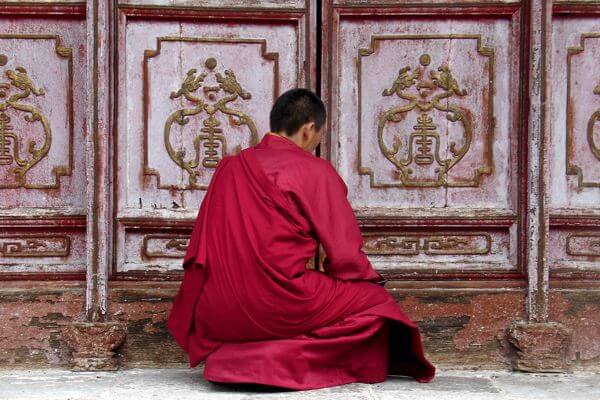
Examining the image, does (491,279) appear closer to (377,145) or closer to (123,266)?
(377,145)

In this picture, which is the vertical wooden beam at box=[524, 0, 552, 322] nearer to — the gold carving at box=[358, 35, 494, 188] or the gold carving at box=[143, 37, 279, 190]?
the gold carving at box=[358, 35, 494, 188]

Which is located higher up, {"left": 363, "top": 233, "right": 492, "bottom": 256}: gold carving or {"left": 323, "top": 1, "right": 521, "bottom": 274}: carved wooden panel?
{"left": 323, "top": 1, "right": 521, "bottom": 274}: carved wooden panel

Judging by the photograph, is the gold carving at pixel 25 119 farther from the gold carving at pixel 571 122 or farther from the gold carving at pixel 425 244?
the gold carving at pixel 571 122

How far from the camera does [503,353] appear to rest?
566 cm

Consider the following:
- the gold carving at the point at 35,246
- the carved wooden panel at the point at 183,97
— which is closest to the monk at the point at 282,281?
the carved wooden panel at the point at 183,97

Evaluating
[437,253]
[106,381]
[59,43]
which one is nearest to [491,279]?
[437,253]

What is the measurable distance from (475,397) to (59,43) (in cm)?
277

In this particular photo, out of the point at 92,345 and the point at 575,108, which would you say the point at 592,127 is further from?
the point at 92,345

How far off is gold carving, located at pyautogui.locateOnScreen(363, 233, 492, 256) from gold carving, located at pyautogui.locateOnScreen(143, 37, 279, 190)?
3.05 ft

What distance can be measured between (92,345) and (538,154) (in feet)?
8.08

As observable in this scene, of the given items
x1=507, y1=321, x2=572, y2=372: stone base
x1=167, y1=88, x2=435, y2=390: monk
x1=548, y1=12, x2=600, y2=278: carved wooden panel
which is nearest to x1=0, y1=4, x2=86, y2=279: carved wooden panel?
x1=167, y1=88, x2=435, y2=390: monk

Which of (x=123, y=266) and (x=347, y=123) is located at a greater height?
(x=347, y=123)

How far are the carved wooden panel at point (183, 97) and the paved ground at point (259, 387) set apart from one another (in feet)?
2.19

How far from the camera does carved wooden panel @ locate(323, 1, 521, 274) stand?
18.9 ft
